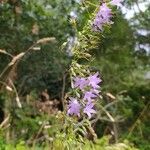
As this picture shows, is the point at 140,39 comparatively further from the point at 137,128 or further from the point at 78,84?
the point at 78,84

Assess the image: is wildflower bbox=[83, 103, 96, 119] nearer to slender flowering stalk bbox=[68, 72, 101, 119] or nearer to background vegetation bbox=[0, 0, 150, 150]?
slender flowering stalk bbox=[68, 72, 101, 119]

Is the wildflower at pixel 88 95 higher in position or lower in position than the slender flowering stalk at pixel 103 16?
lower

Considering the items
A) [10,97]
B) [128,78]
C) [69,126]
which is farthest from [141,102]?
[69,126]

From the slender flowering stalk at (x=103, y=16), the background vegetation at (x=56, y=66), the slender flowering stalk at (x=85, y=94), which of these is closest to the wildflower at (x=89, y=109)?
the slender flowering stalk at (x=85, y=94)

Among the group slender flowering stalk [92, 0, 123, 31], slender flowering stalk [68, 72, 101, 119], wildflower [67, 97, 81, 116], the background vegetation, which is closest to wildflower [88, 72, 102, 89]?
slender flowering stalk [68, 72, 101, 119]

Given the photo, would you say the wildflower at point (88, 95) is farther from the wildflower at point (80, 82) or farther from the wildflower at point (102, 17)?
the wildflower at point (102, 17)

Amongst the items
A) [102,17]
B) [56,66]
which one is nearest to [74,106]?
[102,17]

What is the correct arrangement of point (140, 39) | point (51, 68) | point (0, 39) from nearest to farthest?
point (0, 39) → point (51, 68) → point (140, 39)

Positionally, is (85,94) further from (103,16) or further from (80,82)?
(103,16)
